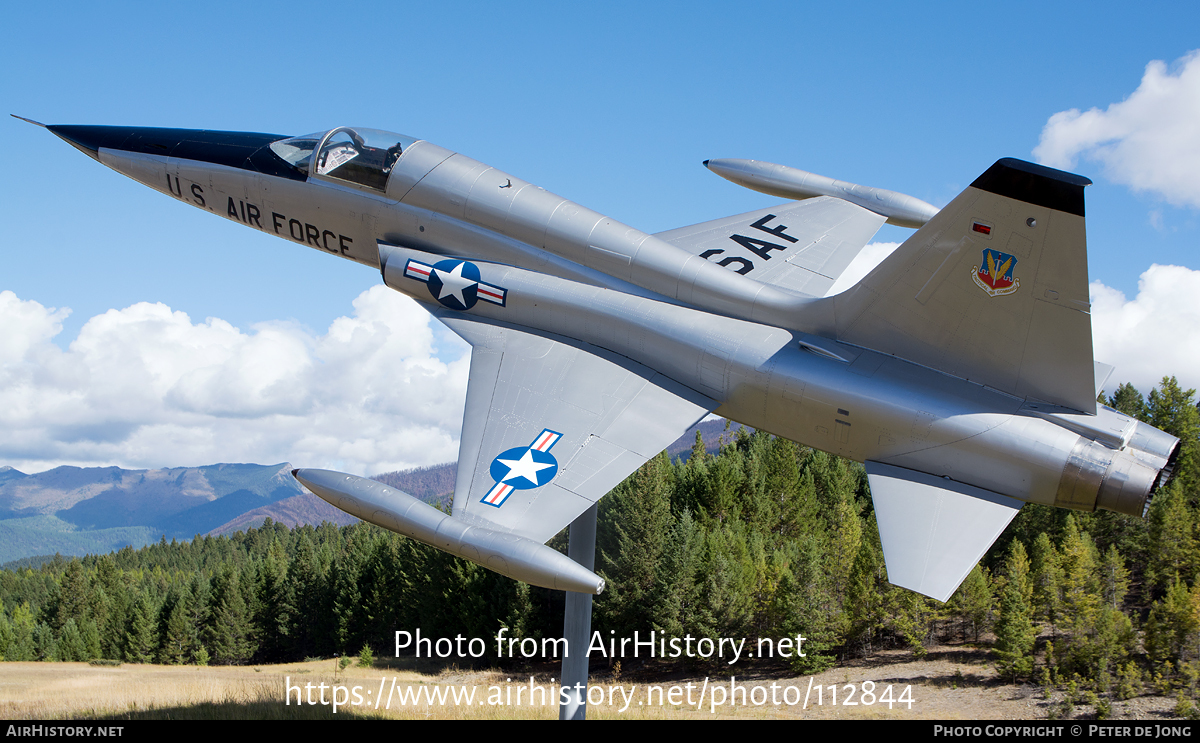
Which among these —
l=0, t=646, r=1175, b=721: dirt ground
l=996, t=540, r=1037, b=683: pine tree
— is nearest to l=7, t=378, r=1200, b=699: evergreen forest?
l=996, t=540, r=1037, b=683: pine tree

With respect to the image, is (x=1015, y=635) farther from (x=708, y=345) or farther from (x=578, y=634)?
(x=708, y=345)

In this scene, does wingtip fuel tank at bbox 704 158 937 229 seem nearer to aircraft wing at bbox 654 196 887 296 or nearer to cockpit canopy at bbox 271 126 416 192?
aircraft wing at bbox 654 196 887 296

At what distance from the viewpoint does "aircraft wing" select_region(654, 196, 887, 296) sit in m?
12.3

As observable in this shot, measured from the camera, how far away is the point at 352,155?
12.0m

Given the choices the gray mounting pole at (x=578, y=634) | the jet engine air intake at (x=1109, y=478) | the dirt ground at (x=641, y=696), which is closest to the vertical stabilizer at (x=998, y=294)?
the jet engine air intake at (x=1109, y=478)

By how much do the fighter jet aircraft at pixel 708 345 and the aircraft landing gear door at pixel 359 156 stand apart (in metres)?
0.04

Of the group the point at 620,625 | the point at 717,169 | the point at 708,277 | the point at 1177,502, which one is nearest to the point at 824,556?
the point at 620,625

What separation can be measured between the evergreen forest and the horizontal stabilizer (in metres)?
21.1

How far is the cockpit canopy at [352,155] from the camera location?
38.9ft

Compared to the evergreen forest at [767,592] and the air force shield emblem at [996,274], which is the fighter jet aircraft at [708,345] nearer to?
the air force shield emblem at [996,274]

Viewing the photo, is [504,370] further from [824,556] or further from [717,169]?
[824,556]

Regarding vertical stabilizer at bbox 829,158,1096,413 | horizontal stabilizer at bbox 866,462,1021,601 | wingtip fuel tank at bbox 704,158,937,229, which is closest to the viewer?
horizontal stabilizer at bbox 866,462,1021,601

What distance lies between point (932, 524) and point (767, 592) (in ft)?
121

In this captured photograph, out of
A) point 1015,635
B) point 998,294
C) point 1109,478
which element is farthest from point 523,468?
point 1015,635
